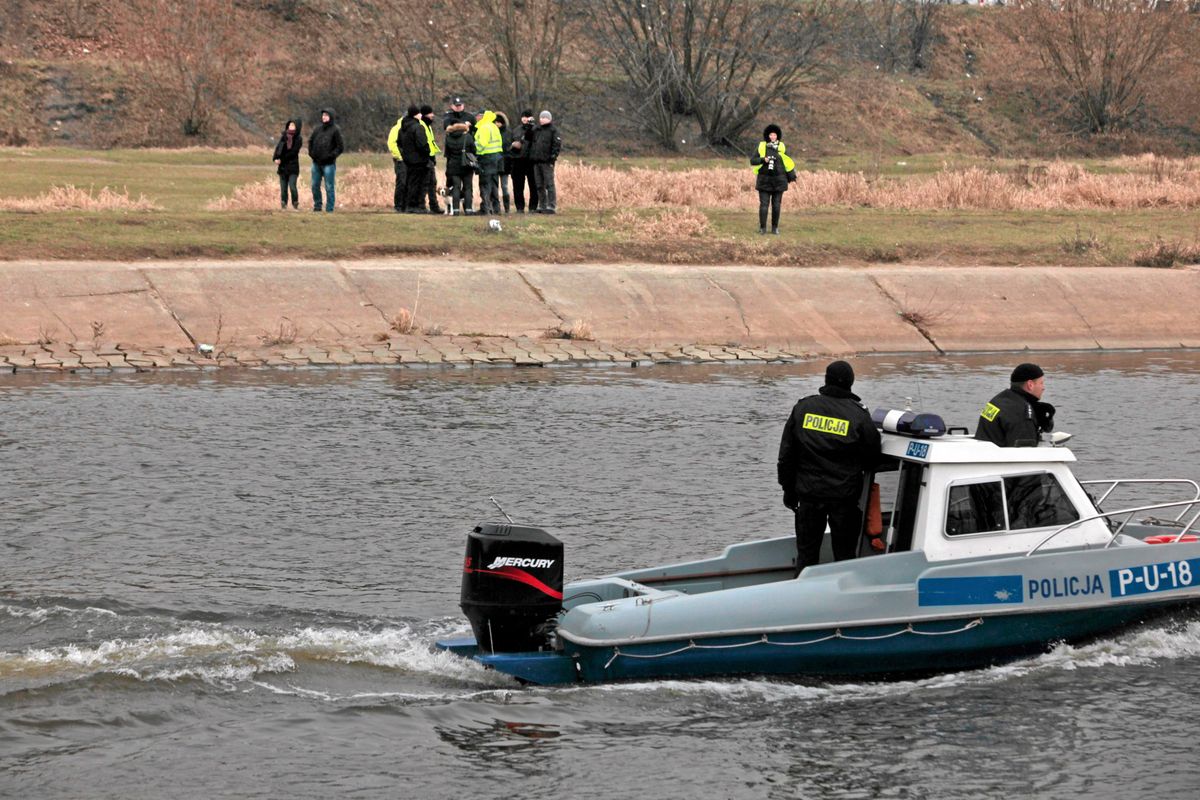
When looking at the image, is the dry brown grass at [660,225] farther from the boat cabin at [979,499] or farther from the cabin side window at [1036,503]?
the cabin side window at [1036,503]

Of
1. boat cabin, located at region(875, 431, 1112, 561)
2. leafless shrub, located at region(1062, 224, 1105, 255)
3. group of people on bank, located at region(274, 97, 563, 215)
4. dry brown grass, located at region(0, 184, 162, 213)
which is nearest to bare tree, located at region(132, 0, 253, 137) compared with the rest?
dry brown grass, located at region(0, 184, 162, 213)

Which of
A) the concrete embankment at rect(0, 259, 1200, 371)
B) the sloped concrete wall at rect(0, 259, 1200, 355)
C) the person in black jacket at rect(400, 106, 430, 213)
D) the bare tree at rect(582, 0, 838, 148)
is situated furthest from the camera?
the bare tree at rect(582, 0, 838, 148)

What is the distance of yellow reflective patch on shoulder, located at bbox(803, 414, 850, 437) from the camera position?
10734mm

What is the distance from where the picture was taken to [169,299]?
23.5m

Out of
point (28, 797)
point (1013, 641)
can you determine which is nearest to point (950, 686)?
point (1013, 641)

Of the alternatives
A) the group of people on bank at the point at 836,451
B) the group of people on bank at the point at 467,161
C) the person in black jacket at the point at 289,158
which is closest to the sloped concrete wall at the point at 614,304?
the group of people on bank at the point at 467,161

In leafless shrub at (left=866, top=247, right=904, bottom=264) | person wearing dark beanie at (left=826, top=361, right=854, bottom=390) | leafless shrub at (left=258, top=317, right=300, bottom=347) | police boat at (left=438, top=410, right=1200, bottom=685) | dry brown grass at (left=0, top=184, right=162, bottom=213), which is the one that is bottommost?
police boat at (left=438, top=410, right=1200, bottom=685)

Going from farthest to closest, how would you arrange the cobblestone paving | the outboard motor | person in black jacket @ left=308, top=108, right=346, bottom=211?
person in black jacket @ left=308, top=108, right=346, bottom=211
the cobblestone paving
the outboard motor

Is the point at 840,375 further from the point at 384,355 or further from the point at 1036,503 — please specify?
the point at 384,355

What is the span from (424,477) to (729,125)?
3758 cm

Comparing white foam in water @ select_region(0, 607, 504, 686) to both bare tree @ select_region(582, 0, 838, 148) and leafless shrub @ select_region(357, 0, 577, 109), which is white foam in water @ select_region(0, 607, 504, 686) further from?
leafless shrub @ select_region(357, 0, 577, 109)

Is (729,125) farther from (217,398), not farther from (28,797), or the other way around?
(28,797)

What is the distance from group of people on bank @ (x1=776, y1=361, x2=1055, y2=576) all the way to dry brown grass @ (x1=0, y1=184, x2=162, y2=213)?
64.1ft

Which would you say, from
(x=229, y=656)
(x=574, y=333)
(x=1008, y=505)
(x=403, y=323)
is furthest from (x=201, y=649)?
(x=574, y=333)
